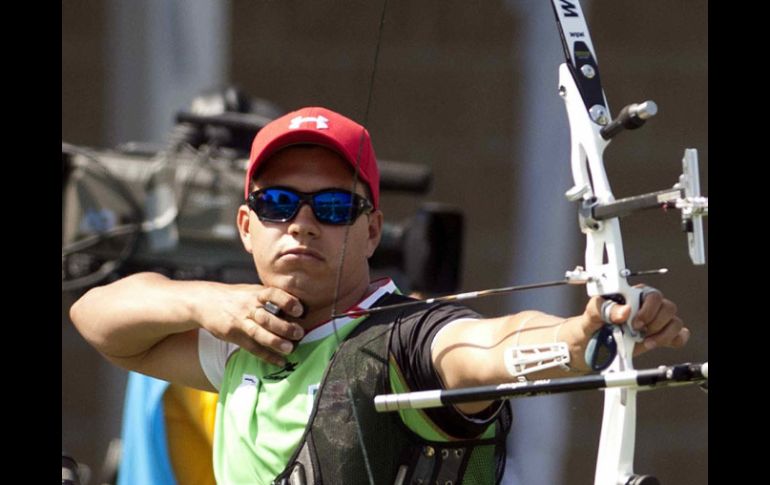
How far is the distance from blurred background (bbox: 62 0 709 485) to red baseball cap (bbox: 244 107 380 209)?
0.04 m

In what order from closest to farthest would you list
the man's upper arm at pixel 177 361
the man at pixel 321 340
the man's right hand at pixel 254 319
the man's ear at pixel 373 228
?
the man at pixel 321 340, the man's right hand at pixel 254 319, the man's ear at pixel 373 228, the man's upper arm at pixel 177 361

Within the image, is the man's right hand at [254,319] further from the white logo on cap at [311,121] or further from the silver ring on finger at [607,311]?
the silver ring on finger at [607,311]

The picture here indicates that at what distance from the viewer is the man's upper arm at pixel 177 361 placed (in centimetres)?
264

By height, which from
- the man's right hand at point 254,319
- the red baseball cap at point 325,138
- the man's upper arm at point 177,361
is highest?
the red baseball cap at point 325,138

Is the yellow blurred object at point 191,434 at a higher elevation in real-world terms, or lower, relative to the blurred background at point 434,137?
lower

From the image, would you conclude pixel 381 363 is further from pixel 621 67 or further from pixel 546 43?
pixel 621 67

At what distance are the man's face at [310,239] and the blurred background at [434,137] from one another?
0.12 m

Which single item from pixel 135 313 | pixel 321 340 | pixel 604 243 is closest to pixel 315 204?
pixel 321 340

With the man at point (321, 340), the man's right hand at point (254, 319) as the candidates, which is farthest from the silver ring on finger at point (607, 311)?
the man's right hand at point (254, 319)

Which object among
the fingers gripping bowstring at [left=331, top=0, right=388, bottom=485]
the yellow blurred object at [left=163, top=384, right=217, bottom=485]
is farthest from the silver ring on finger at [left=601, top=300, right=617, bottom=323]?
the yellow blurred object at [left=163, top=384, right=217, bottom=485]

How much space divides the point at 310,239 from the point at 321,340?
0.58 feet
